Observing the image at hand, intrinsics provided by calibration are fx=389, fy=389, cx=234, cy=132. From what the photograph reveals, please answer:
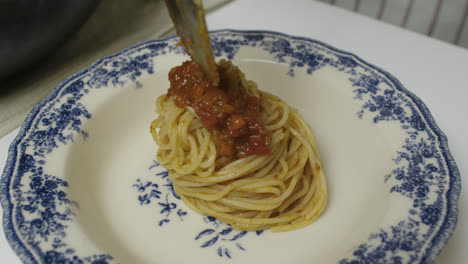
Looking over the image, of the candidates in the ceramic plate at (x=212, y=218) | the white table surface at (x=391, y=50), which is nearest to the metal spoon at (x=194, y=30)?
the ceramic plate at (x=212, y=218)

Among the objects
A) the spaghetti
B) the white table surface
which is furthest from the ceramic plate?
the white table surface

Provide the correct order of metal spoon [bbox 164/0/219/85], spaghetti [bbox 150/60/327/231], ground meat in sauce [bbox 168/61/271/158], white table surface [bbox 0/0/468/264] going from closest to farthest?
metal spoon [bbox 164/0/219/85]
ground meat in sauce [bbox 168/61/271/158]
spaghetti [bbox 150/60/327/231]
white table surface [bbox 0/0/468/264]

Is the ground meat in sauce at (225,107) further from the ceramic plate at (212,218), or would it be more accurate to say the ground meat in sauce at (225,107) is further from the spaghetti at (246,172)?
the ceramic plate at (212,218)

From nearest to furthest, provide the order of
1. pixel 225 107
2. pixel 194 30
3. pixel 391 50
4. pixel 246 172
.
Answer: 1. pixel 194 30
2. pixel 225 107
3. pixel 246 172
4. pixel 391 50

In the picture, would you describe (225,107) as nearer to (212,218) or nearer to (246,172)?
(246,172)

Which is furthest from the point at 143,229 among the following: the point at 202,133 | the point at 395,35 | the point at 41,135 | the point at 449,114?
the point at 395,35

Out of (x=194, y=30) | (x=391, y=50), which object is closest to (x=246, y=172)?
(x=194, y=30)

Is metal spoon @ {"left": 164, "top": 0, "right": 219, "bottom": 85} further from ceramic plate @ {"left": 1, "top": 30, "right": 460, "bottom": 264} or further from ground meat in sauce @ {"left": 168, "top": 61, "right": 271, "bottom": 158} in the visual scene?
ceramic plate @ {"left": 1, "top": 30, "right": 460, "bottom": 264}
